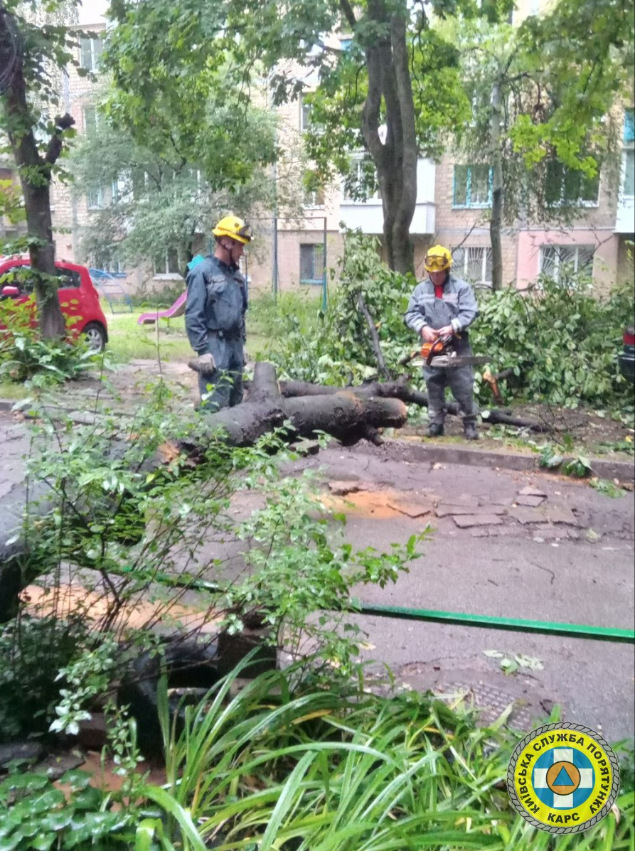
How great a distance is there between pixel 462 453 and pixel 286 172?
314 centimetres

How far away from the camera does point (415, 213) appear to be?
8.82ft

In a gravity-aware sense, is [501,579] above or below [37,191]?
below

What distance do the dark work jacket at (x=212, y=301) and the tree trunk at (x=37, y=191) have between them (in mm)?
384

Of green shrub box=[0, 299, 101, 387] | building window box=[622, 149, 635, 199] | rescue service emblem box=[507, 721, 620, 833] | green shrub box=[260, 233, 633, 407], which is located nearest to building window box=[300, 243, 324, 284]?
green shrub box=[260, 233, 633, 407]

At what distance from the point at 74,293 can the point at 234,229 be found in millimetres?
511

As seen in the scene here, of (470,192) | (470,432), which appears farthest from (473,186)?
(470,432)

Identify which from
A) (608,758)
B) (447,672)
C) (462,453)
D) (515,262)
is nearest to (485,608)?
(447,672)

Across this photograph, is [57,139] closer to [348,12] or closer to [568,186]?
[348,12]

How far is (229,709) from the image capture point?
1.71 m

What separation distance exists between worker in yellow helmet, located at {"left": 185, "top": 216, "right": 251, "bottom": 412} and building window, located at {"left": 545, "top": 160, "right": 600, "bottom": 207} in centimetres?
148

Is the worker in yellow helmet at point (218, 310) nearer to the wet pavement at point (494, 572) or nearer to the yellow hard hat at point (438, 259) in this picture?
Result: the wet pavement at point (494, 572)

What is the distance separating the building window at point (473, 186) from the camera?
2.82 meters

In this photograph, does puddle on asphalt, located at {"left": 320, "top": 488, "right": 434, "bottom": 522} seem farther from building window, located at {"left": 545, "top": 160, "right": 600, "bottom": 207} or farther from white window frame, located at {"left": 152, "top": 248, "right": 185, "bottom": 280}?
white window frame, located at {"left": 152, "top": 248, "right": 185, "bottom": 280}

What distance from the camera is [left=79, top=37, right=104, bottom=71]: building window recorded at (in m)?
1.98
